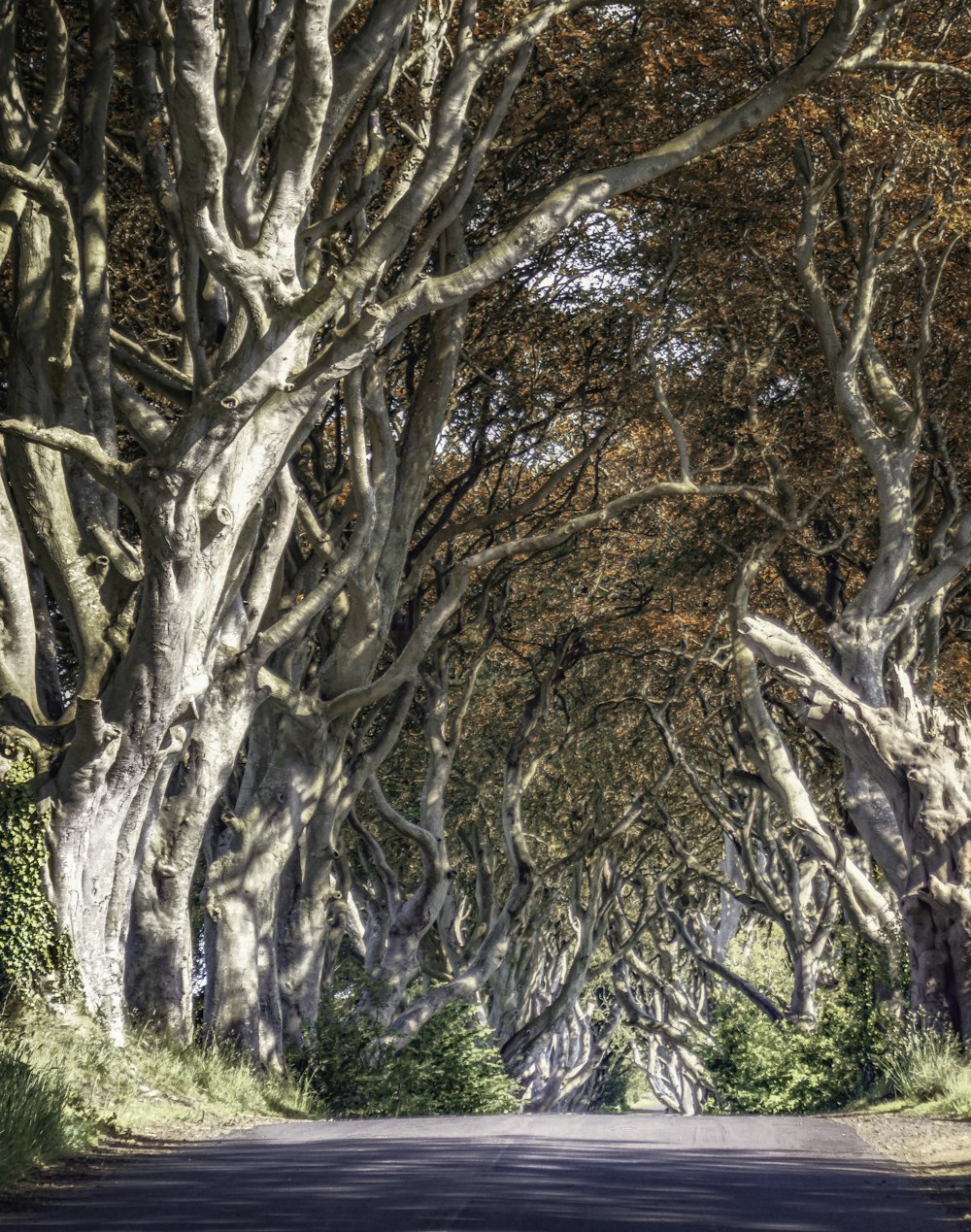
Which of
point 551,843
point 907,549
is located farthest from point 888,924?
point 551,843

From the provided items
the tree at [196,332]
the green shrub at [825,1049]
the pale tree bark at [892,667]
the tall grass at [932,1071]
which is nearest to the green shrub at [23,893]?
the tree at [196,332]

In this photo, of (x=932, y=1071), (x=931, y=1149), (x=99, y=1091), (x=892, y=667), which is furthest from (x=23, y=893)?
(x=892, y=667)

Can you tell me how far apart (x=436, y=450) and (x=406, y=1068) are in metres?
7.69

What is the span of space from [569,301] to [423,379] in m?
3.27

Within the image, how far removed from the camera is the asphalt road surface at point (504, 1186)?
5.43 meters

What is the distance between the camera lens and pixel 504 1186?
20.5 feet

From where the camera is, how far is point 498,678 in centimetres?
2408

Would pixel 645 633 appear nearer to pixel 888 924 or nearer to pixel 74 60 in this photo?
pixel 888 924

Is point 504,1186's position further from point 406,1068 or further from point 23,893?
point 406,1068

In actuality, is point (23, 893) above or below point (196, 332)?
below

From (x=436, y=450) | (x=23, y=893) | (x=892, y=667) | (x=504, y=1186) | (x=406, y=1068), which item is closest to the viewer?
(x=504, y=1186)

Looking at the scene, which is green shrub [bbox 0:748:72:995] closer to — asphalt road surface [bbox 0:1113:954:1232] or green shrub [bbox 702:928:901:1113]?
asphalt road surface [bbox 0:1113:954:1232]

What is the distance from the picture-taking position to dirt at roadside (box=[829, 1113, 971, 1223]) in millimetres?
6520

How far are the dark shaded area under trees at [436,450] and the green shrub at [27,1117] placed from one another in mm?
1818
